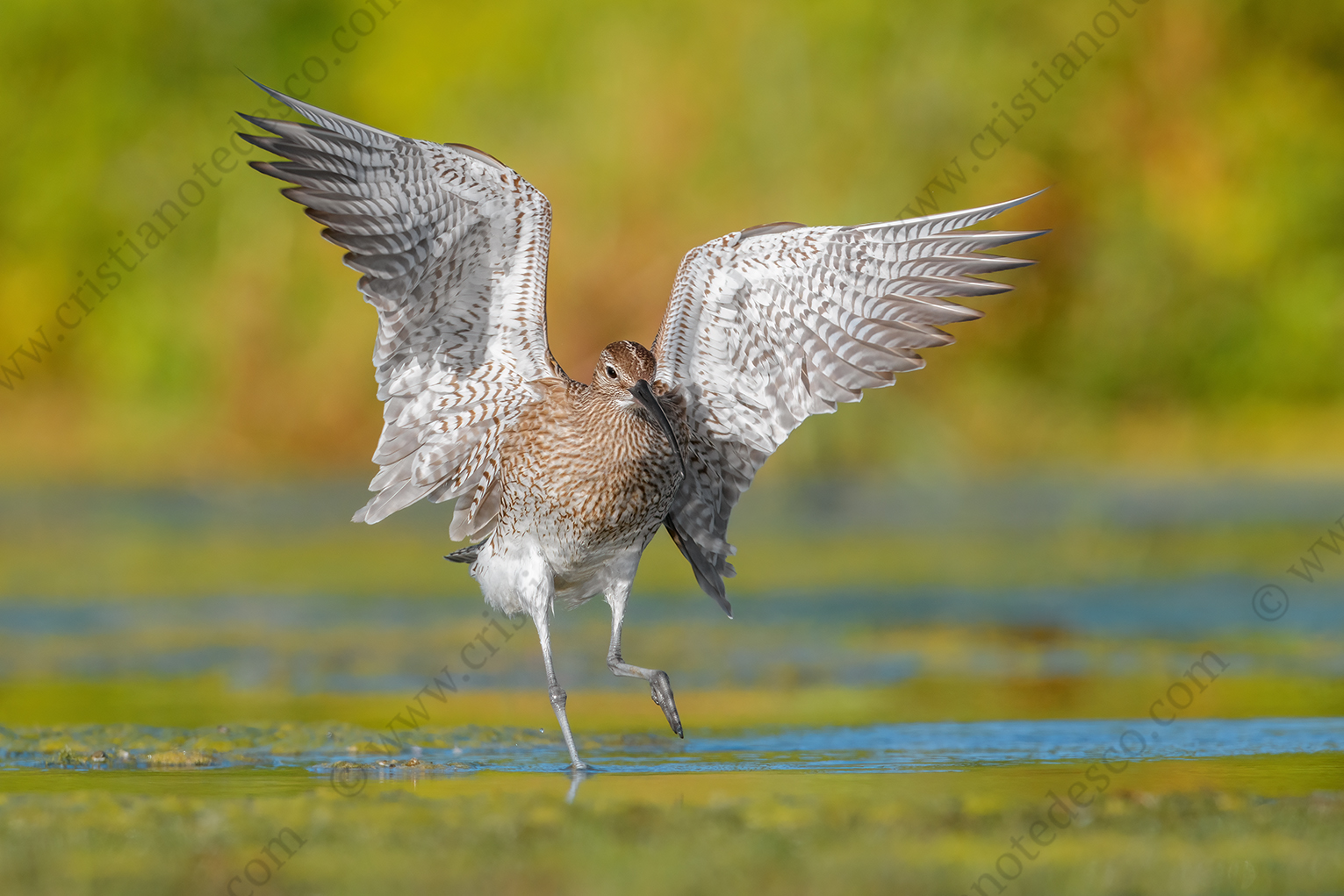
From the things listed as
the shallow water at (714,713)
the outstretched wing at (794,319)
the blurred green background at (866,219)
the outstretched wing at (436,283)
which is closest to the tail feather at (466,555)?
the outstretched wing at (436,283)

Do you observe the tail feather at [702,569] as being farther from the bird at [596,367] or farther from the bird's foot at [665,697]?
the bird's foot at [665,697]

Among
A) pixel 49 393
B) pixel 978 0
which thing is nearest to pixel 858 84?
pixel 978 0

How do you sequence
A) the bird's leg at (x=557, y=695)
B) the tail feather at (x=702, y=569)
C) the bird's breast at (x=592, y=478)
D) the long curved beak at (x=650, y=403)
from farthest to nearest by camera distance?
1. the tail feather at (x=702, y=569)
2. the bird's breast at (x=592, y=478)
3. the long curved beak at (x=650, y=403)
4. the bird's leg at (x=557, y=695)

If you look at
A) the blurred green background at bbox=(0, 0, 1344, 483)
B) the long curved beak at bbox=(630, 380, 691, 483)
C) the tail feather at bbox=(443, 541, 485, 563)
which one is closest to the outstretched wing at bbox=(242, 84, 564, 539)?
the tail feather at bbox=(443, 541, 485, 563)

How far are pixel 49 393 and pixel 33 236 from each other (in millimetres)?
2363

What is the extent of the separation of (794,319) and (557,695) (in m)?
1.95

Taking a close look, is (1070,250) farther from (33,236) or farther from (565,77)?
(33,236)

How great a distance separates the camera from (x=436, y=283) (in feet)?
26.8

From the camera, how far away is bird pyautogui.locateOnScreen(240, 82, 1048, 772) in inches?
314

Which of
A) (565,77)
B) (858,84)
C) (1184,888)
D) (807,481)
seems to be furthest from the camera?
(565,77)

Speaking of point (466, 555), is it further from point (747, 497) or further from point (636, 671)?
point (747, 497)

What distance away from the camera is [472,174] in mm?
7809

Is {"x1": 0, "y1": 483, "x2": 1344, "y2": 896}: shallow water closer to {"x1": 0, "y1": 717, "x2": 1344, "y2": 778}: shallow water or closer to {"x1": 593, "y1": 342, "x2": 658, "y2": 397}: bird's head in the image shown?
{"x1": 0, "y1": 717, "x2": 1344, "y2": 778}: shallow water

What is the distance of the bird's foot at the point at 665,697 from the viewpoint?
8.01m
